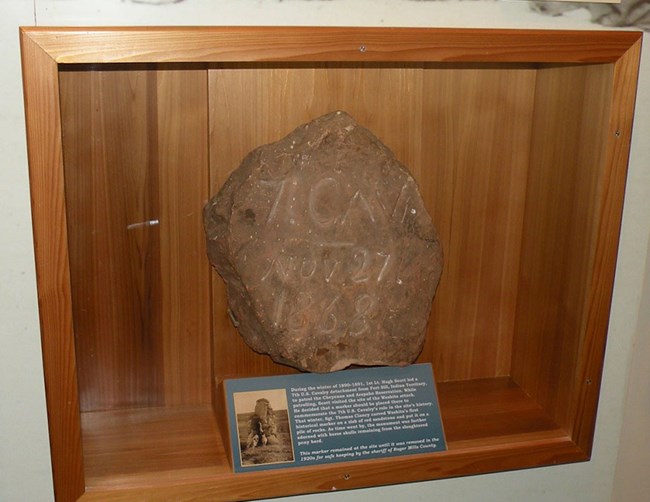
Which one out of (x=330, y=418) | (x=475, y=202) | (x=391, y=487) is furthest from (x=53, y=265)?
(x=475, y=202)

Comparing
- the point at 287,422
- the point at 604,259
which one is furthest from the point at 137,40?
the point at 604,259

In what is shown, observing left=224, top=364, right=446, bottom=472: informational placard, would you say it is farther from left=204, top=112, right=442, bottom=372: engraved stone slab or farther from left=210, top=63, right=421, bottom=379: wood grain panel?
left=210, top=63, right=421, bottom=379: wood grain panel

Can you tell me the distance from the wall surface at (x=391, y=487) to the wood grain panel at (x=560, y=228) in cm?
8

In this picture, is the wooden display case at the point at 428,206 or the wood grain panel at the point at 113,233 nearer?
the wooden display case at the point at 428,206

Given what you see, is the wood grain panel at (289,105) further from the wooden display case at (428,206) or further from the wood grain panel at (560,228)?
the wood grain panel at (560,228)

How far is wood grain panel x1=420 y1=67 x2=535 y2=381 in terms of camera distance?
1.83 m

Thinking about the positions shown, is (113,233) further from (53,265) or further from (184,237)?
(53,265)

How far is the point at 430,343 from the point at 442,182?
1.25 ft

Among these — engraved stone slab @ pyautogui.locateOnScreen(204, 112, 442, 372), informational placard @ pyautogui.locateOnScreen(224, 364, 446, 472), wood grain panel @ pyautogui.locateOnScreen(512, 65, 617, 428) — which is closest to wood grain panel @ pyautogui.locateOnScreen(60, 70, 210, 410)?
engraved stone slab @ pyautogui.locateOnScreen(204, 112, 442, 372)

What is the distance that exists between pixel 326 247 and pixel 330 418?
342mm

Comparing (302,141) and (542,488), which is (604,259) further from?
(302,141)

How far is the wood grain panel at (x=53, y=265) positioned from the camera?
1312 millimetres

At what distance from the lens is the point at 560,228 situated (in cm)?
177

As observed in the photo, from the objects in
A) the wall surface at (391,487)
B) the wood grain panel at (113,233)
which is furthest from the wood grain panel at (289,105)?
the wall surface at (391,487)
